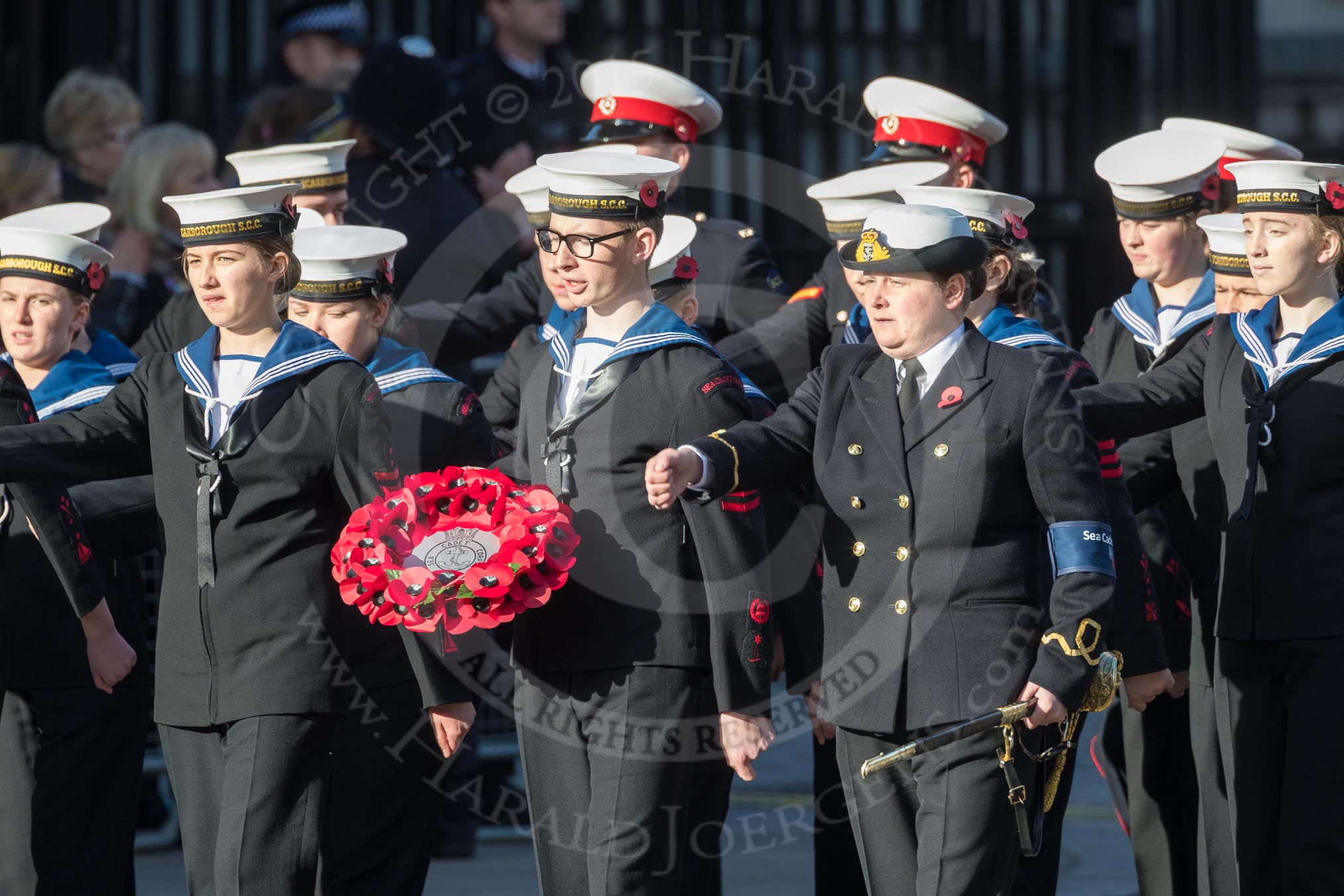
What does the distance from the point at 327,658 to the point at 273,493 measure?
35 cm

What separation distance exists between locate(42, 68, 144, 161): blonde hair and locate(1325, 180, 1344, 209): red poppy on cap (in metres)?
4.82

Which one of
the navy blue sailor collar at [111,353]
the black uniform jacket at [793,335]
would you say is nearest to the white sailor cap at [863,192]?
the black uniform jacket at [793,335]

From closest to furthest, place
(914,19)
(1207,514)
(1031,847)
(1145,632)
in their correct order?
(1031,847), (1145,632), (1207,514), (914,19)

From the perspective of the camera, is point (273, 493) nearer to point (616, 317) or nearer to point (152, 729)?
point (616, 317)

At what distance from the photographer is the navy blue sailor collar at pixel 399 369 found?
5.14 m

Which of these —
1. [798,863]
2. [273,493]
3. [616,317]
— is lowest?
[798,863]

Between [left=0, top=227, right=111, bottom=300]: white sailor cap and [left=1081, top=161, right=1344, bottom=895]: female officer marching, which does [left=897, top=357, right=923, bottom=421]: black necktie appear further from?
[left=0, top=227, right=111, bottom=300]: white sailor cap

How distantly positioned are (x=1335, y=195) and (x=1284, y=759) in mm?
1225

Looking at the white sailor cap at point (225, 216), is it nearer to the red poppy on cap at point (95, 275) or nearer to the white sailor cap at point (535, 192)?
the red poppy on cap at point (95, 275)

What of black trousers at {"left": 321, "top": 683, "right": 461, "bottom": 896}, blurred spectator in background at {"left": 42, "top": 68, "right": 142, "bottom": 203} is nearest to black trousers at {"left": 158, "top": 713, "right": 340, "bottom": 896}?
black trousers at {"left": 321, "top": 683, "right": 461, "bottom": 896}

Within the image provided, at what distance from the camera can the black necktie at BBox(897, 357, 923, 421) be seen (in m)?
4.11

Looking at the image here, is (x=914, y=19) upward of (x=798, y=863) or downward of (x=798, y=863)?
upward

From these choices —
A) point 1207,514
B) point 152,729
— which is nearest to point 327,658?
point 1207,514

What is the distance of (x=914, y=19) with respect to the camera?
8.66 metres
